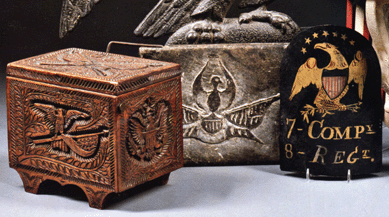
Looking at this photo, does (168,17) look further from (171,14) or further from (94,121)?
(94,121)

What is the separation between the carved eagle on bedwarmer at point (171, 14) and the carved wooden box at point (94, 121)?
1.67 ft

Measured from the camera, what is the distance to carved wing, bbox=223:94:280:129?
3.14 meters

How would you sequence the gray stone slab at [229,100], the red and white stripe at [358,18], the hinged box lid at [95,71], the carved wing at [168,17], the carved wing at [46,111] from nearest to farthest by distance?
the hinged box lid at [95,71] → the carved wing at [46,111] → the gray stone slab at [229,100] → the carved wing at [168,17] → the red and white stripe at [358,18]

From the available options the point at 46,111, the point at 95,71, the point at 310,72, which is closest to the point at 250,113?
the point at 310,72

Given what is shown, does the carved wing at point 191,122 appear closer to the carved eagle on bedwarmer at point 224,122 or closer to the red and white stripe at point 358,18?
the carved eagle on bedwarmer at point 224,122

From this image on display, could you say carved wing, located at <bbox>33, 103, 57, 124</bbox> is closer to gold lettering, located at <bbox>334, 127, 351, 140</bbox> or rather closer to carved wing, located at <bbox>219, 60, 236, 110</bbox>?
carved wing, located at <bbox>219, 60, 236, 110</bbox>

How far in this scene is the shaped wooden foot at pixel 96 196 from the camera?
2699mm

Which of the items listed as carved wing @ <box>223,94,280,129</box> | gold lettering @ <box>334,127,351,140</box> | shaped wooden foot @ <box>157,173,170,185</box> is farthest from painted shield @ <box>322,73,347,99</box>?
shaped wooden foot @ <box>157,173,170,185</box>

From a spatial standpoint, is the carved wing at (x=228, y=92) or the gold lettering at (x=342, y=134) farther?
the carved wing at (x=228, y=92)

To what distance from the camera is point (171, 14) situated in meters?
3.43

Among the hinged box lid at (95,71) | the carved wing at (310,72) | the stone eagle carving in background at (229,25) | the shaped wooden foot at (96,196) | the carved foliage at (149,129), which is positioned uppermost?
the stone eagle carving in background at (229,25)

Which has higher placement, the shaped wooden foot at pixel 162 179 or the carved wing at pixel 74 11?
the carved wing at pixel 74 11

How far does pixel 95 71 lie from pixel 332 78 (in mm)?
928

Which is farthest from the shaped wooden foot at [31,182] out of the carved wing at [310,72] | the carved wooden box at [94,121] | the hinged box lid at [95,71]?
the carved wing at [310,72]
